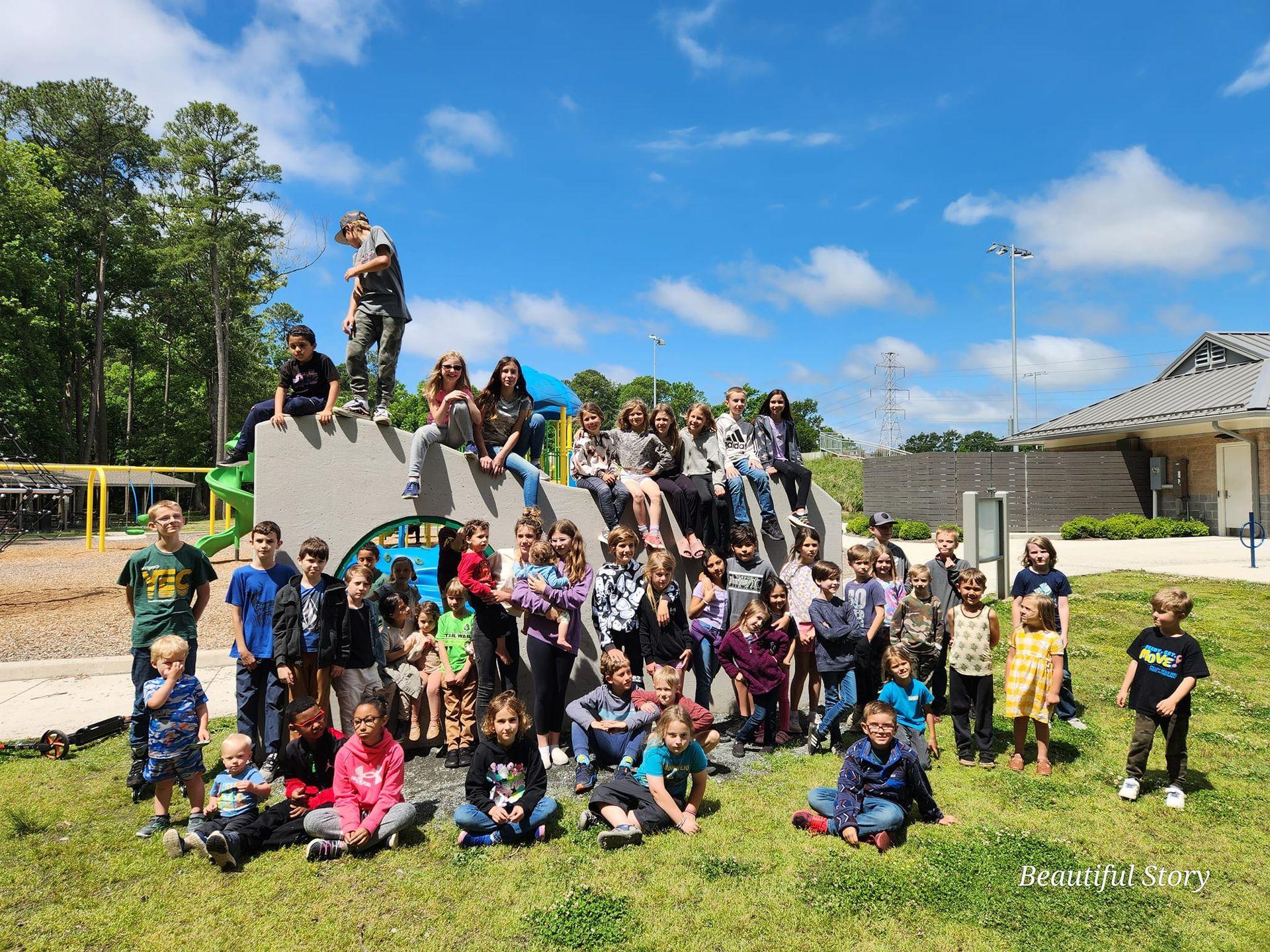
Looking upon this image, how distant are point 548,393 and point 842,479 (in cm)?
2460

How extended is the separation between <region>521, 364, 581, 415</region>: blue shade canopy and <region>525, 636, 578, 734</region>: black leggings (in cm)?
1087

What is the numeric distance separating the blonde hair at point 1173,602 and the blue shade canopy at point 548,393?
12320 millimetres

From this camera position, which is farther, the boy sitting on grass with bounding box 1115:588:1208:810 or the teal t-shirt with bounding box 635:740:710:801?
the boy sitting on grass with bounding box 1115:588:1208:810

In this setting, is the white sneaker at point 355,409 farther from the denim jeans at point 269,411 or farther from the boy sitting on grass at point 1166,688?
the boy sitting on grass at point 1166,688

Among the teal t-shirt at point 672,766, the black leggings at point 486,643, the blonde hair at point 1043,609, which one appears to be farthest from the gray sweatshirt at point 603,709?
the blonde hair at point 1043,609

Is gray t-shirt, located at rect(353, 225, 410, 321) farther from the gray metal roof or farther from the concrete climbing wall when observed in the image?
the gray metal roof

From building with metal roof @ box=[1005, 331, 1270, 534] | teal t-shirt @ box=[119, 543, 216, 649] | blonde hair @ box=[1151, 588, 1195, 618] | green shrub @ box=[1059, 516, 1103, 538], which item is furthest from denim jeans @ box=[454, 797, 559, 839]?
building with metal roof @ box=[1005, 331, 1270, 534]

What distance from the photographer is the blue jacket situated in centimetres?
404

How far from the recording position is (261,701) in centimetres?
493

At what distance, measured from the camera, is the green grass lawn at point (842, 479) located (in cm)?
3256

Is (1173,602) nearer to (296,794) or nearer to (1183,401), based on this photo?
(296,794)

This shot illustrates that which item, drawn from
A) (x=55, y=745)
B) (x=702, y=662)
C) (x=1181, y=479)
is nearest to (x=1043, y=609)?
(x=702, y=662)

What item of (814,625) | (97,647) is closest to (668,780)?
(814,625)

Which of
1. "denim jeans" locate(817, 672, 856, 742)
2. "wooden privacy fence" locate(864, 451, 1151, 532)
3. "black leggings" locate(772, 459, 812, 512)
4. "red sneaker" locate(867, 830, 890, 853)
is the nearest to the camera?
"red sneaker" locate(867, 830, 890, 853)
